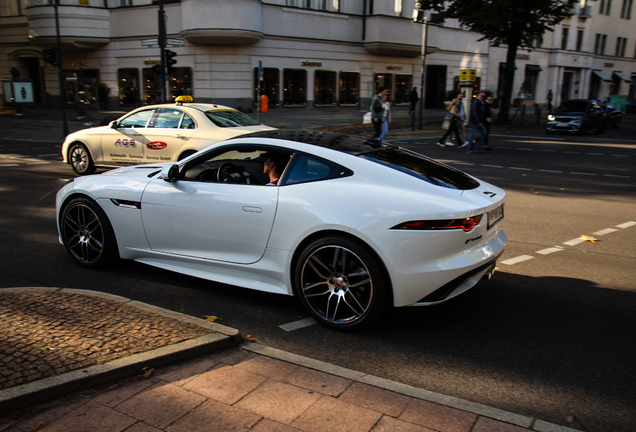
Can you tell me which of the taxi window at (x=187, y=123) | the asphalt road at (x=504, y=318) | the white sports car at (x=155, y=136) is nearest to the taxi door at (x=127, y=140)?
the white sports car at (x=155, y=136)

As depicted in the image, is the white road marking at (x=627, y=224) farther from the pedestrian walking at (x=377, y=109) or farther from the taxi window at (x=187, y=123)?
the pedestrian walking at (x=377, y=109)

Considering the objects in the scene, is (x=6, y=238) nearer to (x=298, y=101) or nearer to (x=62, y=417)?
(x=62, y=417)

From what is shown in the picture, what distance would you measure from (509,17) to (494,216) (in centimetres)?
2542

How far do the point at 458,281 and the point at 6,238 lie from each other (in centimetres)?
537

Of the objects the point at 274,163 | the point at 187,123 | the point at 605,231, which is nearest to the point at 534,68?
the point at 187,123

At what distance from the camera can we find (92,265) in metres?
5.27

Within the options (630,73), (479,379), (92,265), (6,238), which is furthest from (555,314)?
(630,73)

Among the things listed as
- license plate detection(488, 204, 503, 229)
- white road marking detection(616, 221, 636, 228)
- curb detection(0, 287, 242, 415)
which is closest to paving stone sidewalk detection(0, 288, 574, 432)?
curb detection(0, 287, 242, 415)

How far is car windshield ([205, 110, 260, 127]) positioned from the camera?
430 inches

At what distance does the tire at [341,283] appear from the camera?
12.5 ft

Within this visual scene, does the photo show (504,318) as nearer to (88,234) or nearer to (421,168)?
(421,168)

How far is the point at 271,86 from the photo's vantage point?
3238cm

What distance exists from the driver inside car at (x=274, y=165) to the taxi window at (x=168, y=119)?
266 inches

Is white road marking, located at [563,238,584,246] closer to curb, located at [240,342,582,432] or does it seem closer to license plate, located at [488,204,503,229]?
license plate, located at [488,204,503,229]
